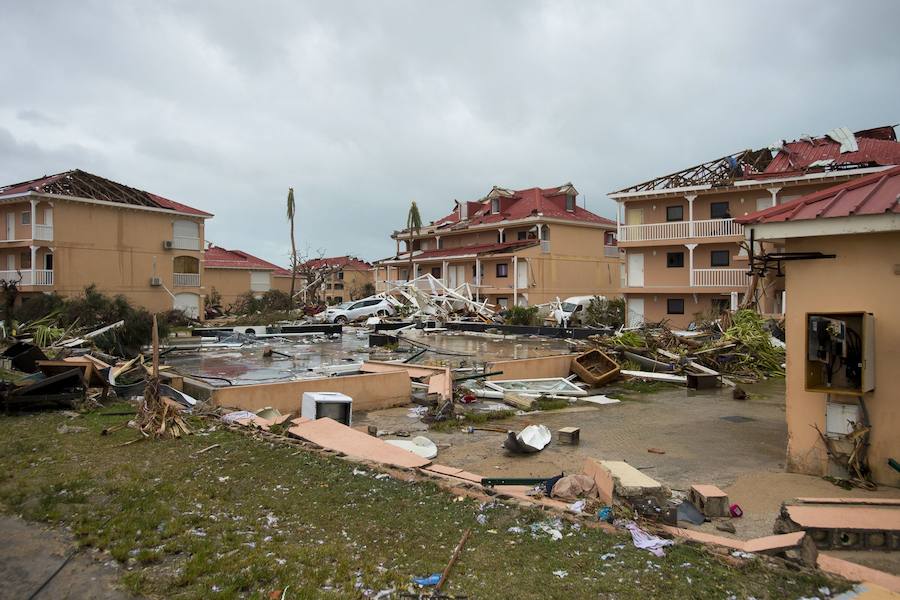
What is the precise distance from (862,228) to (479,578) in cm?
573

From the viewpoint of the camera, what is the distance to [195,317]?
4000cm

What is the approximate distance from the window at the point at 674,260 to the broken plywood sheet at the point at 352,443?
25.8 m

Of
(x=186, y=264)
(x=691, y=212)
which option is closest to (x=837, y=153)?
(x=691, y=212)

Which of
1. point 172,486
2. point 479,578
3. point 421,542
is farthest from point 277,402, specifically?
point 479,578

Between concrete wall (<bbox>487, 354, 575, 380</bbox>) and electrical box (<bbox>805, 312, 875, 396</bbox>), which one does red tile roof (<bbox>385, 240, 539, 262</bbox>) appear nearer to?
concrete wall (<bbox>487, 354, 575, 380</bbox>)

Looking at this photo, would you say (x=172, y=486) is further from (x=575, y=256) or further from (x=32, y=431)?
(x=575, y=256)

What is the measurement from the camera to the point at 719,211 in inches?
1150

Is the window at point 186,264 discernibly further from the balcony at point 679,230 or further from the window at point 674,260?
the window at point 674,260

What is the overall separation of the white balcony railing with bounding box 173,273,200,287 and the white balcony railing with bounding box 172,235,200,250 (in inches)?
69.9

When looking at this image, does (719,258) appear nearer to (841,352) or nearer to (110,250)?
(841,352)

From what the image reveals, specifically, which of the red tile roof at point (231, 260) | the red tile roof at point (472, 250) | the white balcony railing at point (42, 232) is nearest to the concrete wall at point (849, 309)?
the red tile roof at point (472, 250)

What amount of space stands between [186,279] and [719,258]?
32.4 meters

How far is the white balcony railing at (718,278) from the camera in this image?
27.3 meters

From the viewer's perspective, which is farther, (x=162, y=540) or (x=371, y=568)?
(x=162, y=540)
